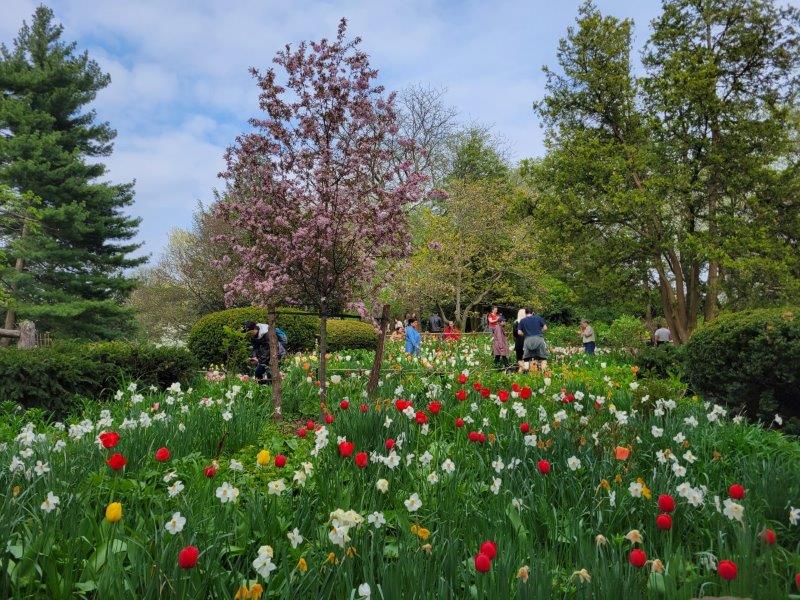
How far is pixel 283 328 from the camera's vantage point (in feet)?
51.8

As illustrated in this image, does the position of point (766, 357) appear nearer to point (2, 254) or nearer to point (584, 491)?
point (584, 491)

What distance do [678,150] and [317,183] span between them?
1477 centimetres

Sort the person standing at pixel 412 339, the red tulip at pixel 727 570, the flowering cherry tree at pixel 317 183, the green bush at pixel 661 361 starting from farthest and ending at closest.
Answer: the person standing at pixel 412 339 < the green bush at pixel 661 361 < the flowering cherry tree at pixel 317 183 < the red tulip at pixel 727 570

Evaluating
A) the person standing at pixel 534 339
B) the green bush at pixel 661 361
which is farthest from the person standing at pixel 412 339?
the green bush at pixel 661 361

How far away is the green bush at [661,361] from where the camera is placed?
9.75 meters

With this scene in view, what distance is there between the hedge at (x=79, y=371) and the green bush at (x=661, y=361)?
26.4 ft

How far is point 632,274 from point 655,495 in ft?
52.8

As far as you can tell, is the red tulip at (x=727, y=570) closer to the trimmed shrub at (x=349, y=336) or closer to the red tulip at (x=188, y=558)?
the red tulip at (x=188, y=558)

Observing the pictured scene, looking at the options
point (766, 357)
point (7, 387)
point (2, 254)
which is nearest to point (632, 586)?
point (766, 357)

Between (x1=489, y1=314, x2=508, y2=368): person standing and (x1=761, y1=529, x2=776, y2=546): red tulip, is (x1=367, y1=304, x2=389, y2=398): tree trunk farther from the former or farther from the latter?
(x1=489, y1=314, x2=508, y2=368): person standing

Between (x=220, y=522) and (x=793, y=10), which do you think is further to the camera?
(x=793, y=10)

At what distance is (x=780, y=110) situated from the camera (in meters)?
16.2

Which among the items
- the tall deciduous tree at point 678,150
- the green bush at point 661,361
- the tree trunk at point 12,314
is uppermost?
the tall deciduous tree at point 678,150

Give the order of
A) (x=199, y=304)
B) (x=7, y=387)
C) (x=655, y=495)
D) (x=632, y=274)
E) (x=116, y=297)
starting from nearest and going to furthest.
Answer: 1. (x=655, y=495)
2. (x=7, y=387)
3. (x=632, y=274)
4. (x=116, y=297)
5. (x=199, y=304)
